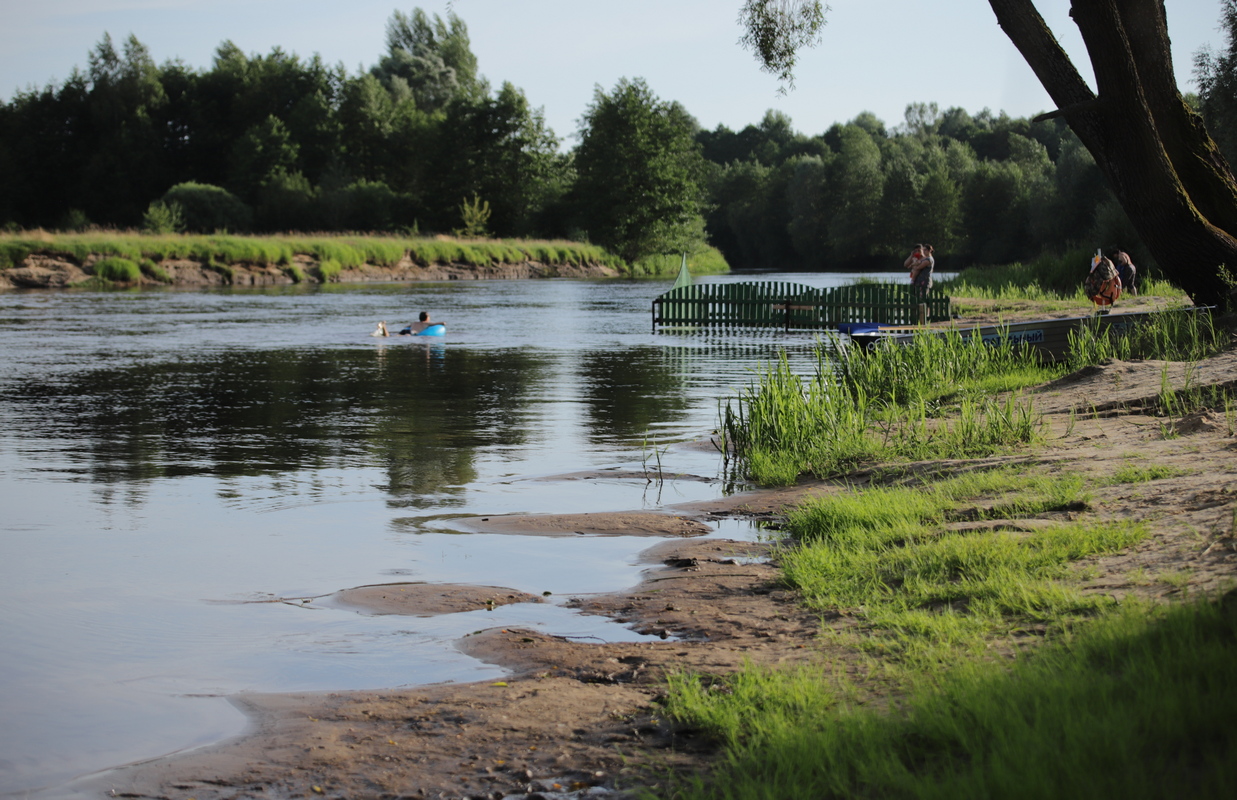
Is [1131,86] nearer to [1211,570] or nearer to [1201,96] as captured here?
[1211,570]

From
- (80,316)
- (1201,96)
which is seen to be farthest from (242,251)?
(1201,96)

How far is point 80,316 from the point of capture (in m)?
33.6

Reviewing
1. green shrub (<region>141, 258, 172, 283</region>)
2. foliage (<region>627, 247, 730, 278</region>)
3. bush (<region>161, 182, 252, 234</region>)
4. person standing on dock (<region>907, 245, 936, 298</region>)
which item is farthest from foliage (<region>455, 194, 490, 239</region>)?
person standing on dock (<region>907, 245, 936, 298</region>)

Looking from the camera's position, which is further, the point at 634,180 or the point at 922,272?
the point at 634,180

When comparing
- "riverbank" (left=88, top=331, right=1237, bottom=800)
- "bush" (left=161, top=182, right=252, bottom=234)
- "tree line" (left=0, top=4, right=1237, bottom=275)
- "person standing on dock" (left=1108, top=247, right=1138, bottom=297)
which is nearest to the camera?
"riverbank" (left=88, top=331, right=1237, bottom=800)

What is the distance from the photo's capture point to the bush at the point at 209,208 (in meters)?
75.1

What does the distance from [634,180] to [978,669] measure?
9136cm

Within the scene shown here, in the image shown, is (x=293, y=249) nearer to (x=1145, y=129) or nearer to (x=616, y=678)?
(x=1145, y=129)

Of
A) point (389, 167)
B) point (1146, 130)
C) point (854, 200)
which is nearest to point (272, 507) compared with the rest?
point (1146, 130)

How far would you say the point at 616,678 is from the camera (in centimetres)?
505

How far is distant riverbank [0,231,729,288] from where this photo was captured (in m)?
50.3

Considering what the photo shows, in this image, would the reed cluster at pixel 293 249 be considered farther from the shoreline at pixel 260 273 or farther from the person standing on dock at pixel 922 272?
the person standing on dock at pixel 922 272

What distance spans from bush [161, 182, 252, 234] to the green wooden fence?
50.8m

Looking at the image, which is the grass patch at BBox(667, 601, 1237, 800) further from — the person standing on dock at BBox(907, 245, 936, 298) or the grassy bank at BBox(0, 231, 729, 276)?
the grassy bank at BBox(0, 231, 729, 276)
